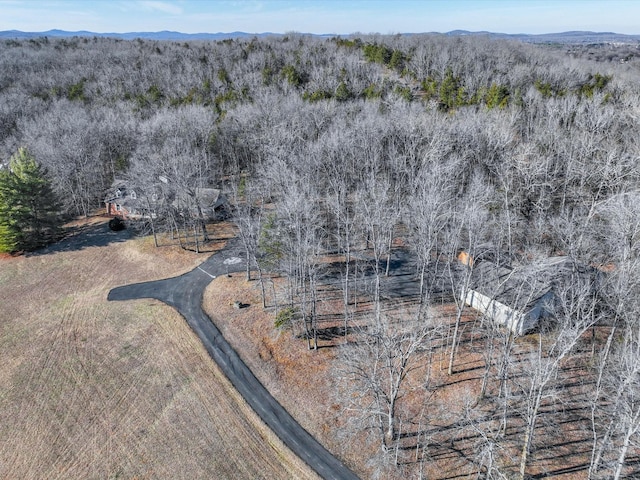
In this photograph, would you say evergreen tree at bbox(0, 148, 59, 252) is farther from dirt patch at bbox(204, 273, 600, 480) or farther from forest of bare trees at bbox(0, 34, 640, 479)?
dirt patch at bbox(204, 273, 600, 480)

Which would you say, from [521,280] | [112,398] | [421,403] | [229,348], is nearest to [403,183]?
[521,280]

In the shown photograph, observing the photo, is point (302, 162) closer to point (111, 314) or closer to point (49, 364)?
point (111, 314)

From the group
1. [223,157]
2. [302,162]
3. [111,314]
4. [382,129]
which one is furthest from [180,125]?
[111,314]

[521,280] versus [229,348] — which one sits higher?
[521,280]

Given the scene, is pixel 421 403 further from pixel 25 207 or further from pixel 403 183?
pixel 25 207

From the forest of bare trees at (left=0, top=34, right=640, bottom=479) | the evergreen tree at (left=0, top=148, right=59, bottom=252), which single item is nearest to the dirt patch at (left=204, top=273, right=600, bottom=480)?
the forest of bare trees at (left=0, top=34, right=640, bottom=479)

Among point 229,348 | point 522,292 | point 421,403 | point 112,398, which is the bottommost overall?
point 112,398
